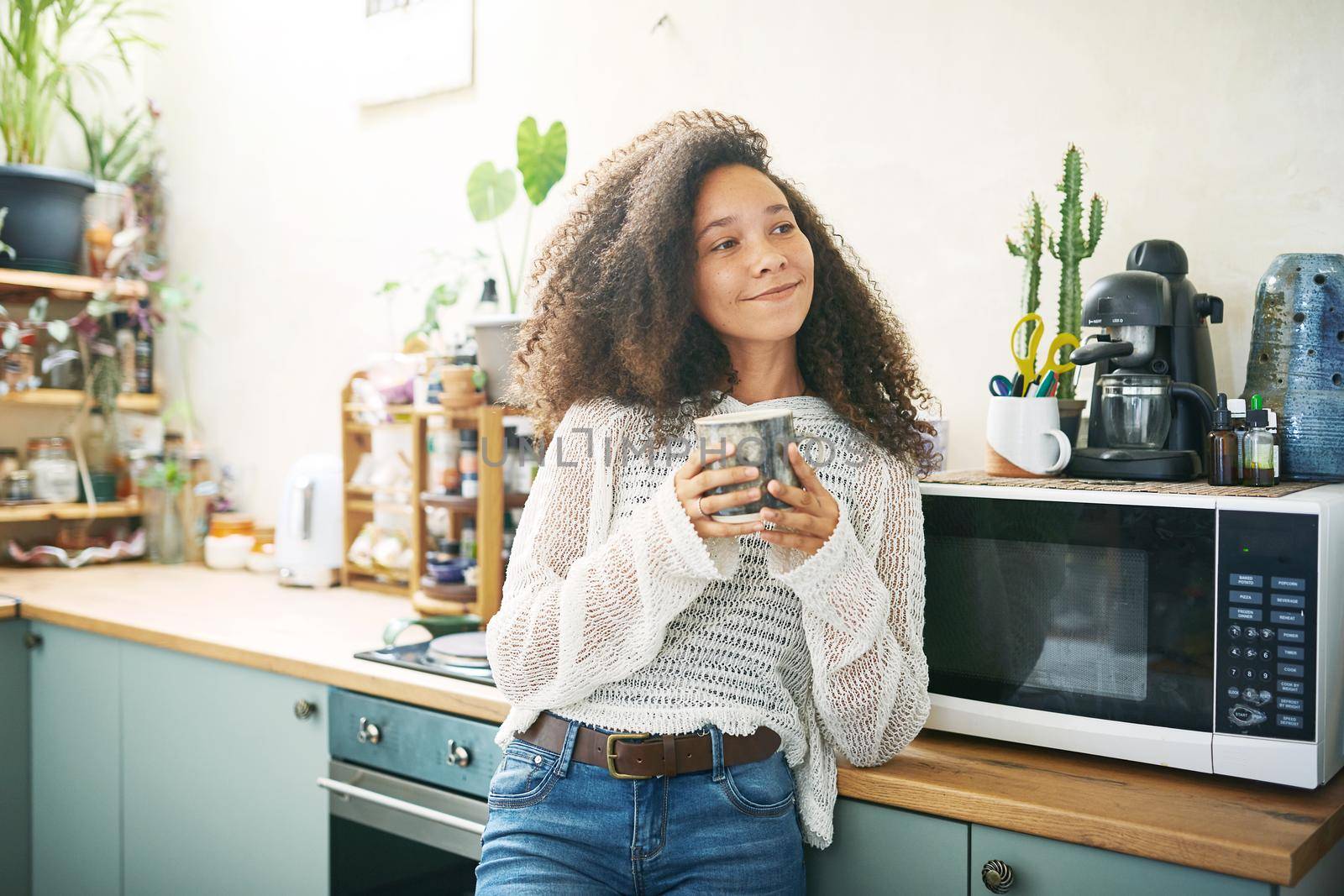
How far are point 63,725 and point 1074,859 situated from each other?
1949 mm

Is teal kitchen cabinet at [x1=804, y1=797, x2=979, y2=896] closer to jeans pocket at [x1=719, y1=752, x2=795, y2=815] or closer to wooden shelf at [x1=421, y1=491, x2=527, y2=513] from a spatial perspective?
jeans pocket at [x1=719, y1=752, x2=795, y2=815]

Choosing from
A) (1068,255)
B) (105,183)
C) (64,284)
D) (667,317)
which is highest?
(105,183)

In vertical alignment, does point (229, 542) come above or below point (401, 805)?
above

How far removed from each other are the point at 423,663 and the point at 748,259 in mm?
850

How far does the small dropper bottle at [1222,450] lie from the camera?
48.1 inches

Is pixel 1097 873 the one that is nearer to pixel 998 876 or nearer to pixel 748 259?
pixel 998 876

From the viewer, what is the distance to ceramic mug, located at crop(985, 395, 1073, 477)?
4.35 ft

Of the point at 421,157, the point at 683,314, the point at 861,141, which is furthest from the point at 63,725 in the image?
the point at 861,141

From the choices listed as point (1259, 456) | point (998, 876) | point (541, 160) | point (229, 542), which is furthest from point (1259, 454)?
point (229, 542)

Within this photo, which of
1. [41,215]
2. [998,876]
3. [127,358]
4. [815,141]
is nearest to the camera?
[998,876]

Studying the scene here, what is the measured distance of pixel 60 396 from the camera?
2.74 m

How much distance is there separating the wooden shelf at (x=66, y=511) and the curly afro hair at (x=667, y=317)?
1.85 m

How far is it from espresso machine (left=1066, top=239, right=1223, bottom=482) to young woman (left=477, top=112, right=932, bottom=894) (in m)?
0.23

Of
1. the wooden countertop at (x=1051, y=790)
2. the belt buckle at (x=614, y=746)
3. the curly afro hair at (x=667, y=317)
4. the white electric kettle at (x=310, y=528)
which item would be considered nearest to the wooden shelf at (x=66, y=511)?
the white electric kettle at (x=310, y=528)
